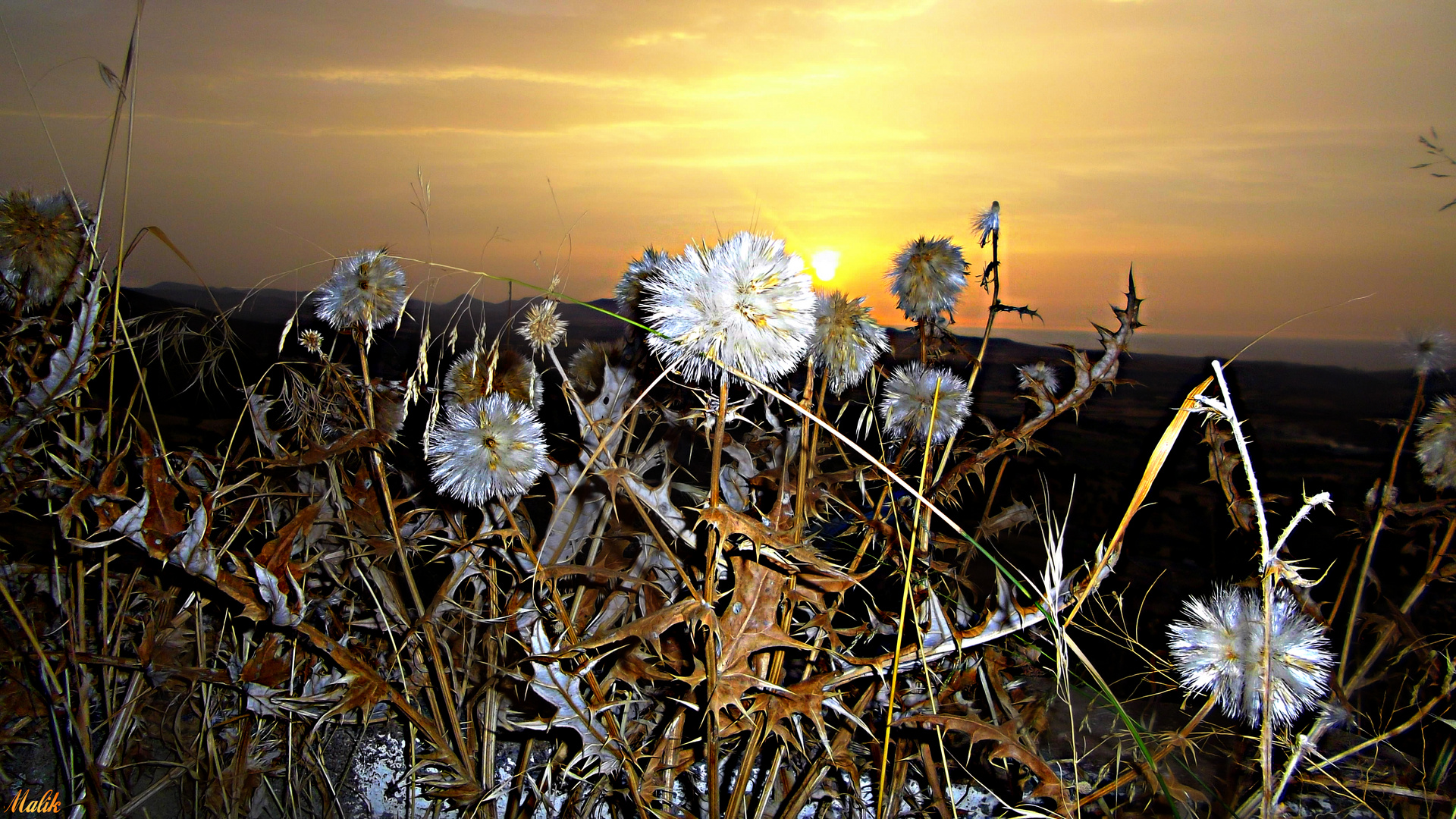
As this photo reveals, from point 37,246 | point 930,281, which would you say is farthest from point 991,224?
point 37,246

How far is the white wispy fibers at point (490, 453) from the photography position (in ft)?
2.23

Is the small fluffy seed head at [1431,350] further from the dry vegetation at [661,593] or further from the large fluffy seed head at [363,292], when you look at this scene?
the large fluffy seed head at [363,292]

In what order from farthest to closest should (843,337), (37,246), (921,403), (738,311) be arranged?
(37,246) < (921,403) < (843,337) < (738,311)

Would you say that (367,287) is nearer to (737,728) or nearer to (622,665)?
(622,665)

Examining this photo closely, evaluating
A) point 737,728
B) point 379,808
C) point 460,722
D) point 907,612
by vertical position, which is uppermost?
point 907,612

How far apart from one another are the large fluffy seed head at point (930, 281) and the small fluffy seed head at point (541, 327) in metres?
0.45

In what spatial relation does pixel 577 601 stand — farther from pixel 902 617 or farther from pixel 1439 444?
pixel 1439 444

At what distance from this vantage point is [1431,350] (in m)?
1.12

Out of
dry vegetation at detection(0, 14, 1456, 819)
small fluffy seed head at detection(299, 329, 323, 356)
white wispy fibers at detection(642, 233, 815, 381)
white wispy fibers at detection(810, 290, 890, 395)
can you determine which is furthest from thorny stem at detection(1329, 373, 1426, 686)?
small fluffy seed head at detection(299, 329, 323, 356)

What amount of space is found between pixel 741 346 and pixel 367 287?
1.59 feet

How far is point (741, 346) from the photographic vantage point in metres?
0.60

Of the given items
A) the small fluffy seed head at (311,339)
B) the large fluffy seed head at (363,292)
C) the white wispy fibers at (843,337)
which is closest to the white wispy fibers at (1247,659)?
the white wispy fibers at (843,337)

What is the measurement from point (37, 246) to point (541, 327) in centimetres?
80

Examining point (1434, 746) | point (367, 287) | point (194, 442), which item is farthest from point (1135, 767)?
point (194, 442)
